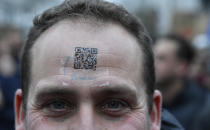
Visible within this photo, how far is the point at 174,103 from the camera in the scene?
6.08 metres

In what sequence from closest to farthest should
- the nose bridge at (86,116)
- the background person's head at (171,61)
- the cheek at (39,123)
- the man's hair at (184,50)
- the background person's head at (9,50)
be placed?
the nose bridge at (86,116) → the cheek at (39,123) → the background person's head at (171,61) → the man's hair at (184,50) → the background person's head at (9,50)

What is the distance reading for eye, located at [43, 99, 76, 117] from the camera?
8.11 feet

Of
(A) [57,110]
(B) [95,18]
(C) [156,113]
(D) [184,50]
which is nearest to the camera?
(A) [57,110]

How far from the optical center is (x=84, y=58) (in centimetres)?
251

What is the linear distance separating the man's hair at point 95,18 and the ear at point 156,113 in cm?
9

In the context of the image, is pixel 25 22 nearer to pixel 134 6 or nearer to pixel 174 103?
pixel 134 6

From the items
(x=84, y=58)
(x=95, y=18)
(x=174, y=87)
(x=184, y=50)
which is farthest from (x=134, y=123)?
(x=184, y=50)

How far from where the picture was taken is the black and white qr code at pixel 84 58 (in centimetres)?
251

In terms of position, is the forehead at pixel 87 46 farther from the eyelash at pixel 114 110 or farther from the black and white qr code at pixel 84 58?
the eyelash at pixel 114 110

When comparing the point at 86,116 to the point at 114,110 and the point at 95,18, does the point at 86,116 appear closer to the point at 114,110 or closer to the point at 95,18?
the point at 114,110

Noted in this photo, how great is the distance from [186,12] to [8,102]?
14.6 metres

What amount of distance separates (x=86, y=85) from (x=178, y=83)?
4.10 metres

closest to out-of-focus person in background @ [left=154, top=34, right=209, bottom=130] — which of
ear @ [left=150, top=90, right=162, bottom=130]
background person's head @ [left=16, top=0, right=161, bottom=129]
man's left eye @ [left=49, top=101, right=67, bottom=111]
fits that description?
ear @ [left=150, top=90, right=162, bottom=130]

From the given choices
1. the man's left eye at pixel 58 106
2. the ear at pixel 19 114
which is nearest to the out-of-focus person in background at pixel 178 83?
the ear at pixel 19 114
